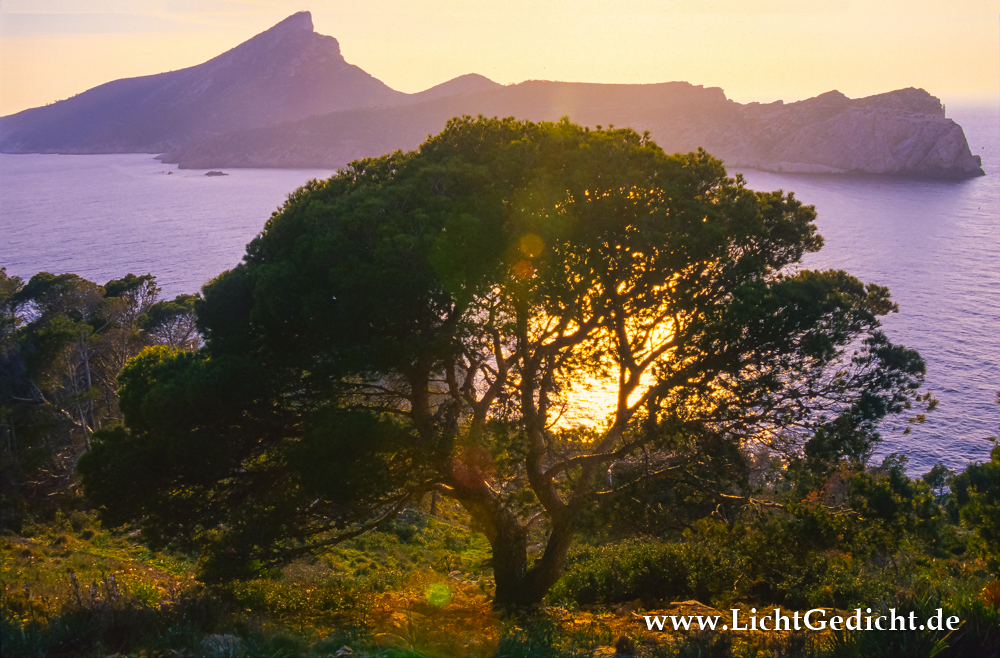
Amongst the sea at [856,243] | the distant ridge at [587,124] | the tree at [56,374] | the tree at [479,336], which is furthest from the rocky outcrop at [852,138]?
the tree at [479,336]

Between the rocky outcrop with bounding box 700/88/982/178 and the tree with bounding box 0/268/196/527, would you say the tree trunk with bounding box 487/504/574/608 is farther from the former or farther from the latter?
the rocky outcrop with bounding box 700/88/982/178

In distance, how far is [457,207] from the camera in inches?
329

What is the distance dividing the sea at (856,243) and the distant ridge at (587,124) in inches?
274

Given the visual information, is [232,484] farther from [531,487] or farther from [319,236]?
[531,487]

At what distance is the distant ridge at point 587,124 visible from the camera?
100312 millimetres

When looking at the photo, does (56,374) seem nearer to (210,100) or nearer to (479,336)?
(479,336)

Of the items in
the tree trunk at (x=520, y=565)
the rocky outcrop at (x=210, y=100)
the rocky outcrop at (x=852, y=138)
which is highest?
the rocky outcrop at (x=210, y=100)

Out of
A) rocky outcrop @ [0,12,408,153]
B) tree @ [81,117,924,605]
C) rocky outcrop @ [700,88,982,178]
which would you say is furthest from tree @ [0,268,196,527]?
rocky outcrop @ [0,12,408,153]

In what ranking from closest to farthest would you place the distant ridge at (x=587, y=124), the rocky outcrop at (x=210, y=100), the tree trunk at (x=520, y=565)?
1. the tree trunk at (x=520, y=565)
2. the distant ridge at (x=587, y=124)
3. the rocky outcrop at (x=210, y=100)

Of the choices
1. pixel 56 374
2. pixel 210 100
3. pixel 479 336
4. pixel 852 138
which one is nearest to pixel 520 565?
pixel 479 336

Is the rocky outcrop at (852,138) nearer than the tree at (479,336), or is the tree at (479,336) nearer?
the tree at (479,336)

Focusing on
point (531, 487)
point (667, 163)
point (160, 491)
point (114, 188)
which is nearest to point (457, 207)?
point (667, 163)

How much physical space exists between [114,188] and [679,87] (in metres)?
94.0

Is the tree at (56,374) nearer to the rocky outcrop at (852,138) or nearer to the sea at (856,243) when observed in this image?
the sea at (856,243)
